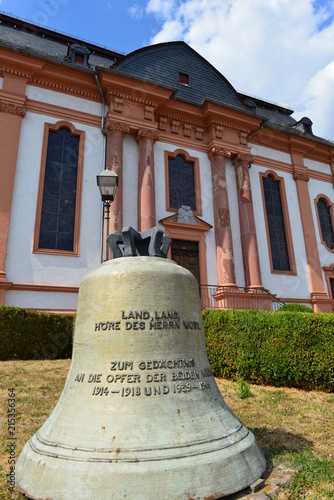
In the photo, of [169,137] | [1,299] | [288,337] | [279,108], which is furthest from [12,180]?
[279,108]

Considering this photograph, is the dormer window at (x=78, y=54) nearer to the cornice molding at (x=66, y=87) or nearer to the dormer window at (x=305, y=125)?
the cornice molding at (x=66, y=87)

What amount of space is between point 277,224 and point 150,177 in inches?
307

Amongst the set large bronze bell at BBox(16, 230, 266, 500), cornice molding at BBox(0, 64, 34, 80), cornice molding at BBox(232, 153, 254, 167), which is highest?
cornice molding at BBox(0, 64, 34, 80)

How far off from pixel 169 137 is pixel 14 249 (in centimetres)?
891

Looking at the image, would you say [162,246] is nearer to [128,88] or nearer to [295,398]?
[295,398]

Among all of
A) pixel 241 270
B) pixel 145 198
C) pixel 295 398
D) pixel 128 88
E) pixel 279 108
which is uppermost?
pixel 279 108

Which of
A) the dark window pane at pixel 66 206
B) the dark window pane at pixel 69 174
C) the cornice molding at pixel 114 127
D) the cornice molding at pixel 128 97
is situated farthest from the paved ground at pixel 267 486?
the cornice molding at pixel 128 97

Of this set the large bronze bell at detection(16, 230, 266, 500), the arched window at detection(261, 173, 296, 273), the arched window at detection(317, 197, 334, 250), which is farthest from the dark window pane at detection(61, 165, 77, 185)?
the arched window at detection(317, 197, 334, 250)

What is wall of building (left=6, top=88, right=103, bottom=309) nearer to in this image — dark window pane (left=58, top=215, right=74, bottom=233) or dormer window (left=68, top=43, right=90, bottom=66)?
dark window pane (left=58, top=215, right=74, bottom=233)

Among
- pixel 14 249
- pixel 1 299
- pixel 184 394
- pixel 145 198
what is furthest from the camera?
pixel 145 198

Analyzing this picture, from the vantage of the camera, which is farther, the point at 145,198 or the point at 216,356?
the point at 145,198

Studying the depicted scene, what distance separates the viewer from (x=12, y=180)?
12.3m

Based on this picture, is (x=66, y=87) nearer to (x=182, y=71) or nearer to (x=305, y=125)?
(x=182, y=71)

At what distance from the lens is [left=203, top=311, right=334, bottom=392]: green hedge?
22.7 feet
